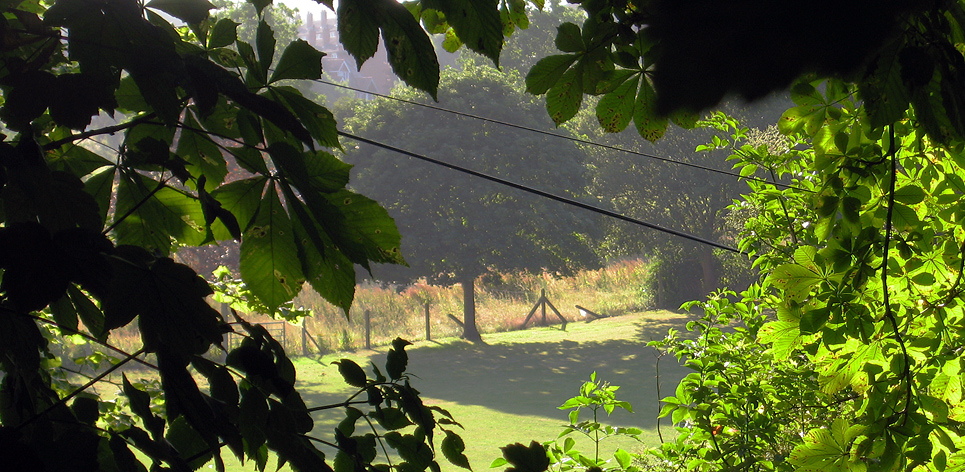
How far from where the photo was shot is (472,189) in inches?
675

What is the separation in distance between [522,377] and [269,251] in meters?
12.5

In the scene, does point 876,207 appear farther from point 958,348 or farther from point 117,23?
point 117,23

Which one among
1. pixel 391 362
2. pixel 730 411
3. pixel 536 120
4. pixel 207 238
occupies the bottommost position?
pixel 730 411

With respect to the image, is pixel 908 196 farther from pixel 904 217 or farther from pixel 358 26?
pixel 358 26

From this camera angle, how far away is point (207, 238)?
75 cm

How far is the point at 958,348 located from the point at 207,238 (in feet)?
4.72

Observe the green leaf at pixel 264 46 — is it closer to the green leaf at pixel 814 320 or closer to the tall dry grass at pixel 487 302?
the green leaf at pixel 814 320

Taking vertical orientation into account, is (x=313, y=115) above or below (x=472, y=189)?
below

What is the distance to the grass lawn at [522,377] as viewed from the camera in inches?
352

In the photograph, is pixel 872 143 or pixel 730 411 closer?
pixel 872 143

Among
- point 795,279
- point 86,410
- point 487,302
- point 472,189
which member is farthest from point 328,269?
point 487,302

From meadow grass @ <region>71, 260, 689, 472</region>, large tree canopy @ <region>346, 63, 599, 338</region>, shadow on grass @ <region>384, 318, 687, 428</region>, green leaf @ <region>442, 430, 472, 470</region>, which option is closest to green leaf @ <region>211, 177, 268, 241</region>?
green leaf @ <region>442, 430, 472, 470</region>

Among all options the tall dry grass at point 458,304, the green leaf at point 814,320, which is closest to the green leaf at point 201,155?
the green leaf at point 814,320

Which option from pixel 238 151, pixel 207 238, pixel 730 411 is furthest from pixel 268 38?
pixel 730 411
